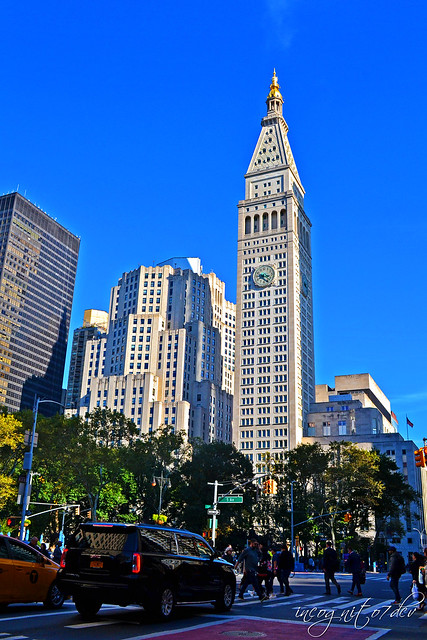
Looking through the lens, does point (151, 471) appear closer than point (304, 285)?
Yes

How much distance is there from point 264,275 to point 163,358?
36390 mm

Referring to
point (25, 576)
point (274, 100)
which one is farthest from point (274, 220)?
point (25, 576)

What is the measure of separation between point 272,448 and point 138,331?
53.4m

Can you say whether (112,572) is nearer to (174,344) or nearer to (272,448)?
(272,448)

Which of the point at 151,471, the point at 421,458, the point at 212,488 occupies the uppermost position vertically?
the point at 151,471

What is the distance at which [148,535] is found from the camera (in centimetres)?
1361

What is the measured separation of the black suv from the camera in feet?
41.8

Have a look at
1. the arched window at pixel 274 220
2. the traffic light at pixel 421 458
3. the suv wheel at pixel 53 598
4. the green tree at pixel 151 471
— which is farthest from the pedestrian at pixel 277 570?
the arched window at pixel 274 220

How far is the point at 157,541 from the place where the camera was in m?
13.9

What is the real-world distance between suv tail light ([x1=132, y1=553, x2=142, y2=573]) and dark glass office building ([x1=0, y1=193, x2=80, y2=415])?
170238mm

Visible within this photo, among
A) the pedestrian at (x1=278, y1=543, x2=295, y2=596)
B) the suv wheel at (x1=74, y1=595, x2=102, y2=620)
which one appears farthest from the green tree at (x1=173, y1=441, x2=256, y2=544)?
the suv wheel at (x1=74, y1=595, x2=102, y2=620)

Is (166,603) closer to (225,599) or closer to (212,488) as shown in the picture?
(225,599)

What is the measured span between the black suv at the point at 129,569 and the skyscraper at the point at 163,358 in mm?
135735

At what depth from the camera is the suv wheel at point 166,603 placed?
520 inches
